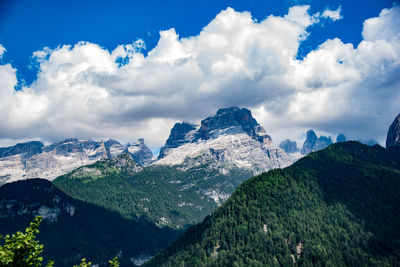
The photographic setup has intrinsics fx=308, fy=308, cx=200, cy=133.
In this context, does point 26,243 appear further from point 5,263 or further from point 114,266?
point 114,266

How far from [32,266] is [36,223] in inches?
238

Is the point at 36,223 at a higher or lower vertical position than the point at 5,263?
higher

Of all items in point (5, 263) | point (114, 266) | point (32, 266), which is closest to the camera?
point (5, 263)

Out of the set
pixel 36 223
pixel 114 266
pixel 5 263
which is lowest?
pixel 114 266

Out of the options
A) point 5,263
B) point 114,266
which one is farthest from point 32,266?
point 114,266

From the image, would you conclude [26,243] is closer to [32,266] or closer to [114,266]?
[32,266]

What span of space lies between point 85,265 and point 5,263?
885cm

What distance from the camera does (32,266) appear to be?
37.2 m

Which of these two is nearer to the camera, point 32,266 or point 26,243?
point 26,243

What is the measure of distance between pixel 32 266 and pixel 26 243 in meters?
4.88

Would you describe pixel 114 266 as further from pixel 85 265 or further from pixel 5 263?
pixel 5 263

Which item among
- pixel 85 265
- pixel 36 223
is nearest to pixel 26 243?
pixel 36 223

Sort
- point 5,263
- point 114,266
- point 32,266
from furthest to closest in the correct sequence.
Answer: point 114,266
point 32,266
point 5,263

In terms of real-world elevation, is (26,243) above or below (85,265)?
above
